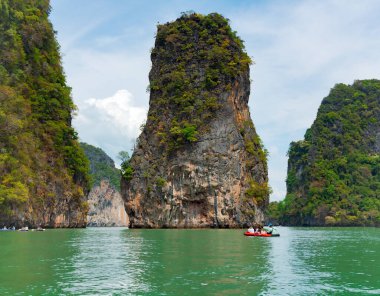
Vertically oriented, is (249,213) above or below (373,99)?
below

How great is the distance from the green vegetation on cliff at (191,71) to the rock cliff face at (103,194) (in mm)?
96882

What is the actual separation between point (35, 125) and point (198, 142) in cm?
2183

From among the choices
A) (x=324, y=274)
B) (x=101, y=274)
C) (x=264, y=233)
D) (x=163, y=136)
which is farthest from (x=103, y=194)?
(x=324, y=274)

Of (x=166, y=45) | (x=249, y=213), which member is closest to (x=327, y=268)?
(x=249, y=213)

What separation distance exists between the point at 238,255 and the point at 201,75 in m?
49.3

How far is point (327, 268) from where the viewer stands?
750 inches

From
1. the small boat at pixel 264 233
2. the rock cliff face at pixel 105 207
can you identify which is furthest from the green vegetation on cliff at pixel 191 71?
the rock cliff face at pixel 105 207

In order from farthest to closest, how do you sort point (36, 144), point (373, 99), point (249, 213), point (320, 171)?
point (373, 99) → point (320, 171) → point (249, 213) → point (36, 144)

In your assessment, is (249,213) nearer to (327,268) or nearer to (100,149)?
(327,268)

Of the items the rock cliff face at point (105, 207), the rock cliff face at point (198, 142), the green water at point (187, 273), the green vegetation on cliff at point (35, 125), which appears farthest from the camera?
the rock cliff face at point (105, 207)

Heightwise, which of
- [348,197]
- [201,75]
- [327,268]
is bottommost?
[327,268]

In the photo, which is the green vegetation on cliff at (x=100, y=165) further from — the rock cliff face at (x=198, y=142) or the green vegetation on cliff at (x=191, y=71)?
the rock cliff face at (x=198, y=142)

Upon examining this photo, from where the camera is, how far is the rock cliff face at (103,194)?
165875mm

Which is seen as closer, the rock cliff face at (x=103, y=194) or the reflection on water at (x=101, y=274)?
the reflection on water at (x=101, y=274)
